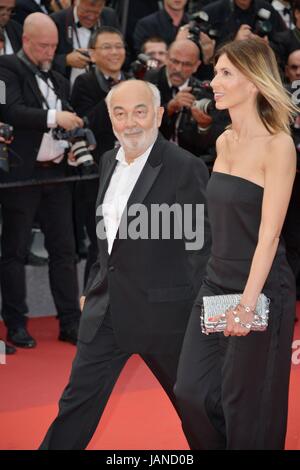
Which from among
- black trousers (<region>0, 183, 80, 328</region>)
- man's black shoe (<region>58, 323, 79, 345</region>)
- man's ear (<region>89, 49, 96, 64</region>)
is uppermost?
man's ear (<region>89, 49, 96, 64</region>)

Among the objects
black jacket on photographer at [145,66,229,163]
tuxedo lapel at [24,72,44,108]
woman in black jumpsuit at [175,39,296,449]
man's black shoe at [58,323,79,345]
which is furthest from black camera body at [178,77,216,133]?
woman in black jumpsuit at [175,39,296,449]

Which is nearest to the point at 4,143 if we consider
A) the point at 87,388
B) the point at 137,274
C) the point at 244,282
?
the point at 137,274

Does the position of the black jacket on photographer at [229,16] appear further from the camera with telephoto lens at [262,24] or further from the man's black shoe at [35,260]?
the man's black shoe at [35,260]

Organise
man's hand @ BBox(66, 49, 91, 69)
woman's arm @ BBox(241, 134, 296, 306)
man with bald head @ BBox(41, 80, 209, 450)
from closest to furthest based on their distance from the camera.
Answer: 1. woman's arm @ BBox(241, 134, 296, 306)
2. man with bald head @ BBox(41, 80, 209, 450)
3. man's hand @ BBox(66, 49, 91, 69)

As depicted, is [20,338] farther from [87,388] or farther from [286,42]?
[286,42]

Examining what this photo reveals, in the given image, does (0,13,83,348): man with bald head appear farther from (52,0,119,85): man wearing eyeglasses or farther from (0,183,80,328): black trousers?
(52,0,119,85): man wearing eyeglasses

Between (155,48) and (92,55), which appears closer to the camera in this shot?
(92,55)

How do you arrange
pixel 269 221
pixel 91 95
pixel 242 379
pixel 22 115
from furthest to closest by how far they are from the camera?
pixel 91 95, pixel 22 115, pixel 242 379, pixel 269 221

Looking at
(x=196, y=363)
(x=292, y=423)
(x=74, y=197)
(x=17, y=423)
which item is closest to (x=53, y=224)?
(x=74, y=197)

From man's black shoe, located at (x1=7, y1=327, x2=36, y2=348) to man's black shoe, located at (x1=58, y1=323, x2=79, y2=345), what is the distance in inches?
8.7

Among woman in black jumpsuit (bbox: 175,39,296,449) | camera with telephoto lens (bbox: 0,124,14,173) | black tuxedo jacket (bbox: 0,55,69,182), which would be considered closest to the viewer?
woman in black jumpsuit (bbox: 175,39,296,449)

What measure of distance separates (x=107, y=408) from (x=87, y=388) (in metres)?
1.42

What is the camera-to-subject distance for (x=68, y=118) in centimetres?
587

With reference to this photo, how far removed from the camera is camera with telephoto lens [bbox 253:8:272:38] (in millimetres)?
7531
